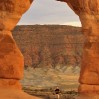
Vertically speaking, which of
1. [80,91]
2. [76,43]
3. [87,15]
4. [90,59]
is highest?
[87,15]

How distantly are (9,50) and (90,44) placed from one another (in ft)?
14.7

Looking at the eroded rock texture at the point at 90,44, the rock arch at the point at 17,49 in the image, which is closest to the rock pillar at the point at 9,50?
the rock arch at the point at 17,49

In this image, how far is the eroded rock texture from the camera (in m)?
22.9

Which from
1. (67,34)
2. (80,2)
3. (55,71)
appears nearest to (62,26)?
(67,34)

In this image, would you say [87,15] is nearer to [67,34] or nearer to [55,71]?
[55,71]

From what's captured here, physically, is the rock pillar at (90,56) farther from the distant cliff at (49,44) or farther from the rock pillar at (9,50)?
the distant cliff at (49,44)

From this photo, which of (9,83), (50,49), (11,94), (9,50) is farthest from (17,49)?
(50,49)

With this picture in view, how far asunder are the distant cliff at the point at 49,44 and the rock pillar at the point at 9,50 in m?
74.1

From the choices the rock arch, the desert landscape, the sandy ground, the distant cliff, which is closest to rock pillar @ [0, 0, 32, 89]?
the rock arch

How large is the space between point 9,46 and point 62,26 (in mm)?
88118

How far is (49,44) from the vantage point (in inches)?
4092

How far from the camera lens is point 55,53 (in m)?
101

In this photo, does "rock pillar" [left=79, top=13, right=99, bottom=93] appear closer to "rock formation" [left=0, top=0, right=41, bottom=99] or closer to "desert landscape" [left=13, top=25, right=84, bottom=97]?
"rock formation" [left=0, top=0, right=41, bottom=99]

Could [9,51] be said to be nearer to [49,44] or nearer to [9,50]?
[9,50]
